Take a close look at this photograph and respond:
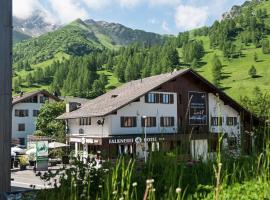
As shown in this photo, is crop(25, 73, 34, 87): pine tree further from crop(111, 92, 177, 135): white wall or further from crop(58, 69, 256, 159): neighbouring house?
crop(111, 92, 177, 135): white wall

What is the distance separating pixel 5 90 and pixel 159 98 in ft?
117

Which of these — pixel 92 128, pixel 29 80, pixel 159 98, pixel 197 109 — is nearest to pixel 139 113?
pixel 159 98

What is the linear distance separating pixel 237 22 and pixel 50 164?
162 meters

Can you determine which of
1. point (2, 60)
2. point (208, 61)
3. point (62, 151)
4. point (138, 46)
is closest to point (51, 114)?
point (62, 151)

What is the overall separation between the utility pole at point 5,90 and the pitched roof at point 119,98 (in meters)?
30.6

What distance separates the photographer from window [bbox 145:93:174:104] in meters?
40.7

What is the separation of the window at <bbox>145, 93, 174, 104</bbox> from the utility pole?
34.2 metres

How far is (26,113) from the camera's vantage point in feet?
220

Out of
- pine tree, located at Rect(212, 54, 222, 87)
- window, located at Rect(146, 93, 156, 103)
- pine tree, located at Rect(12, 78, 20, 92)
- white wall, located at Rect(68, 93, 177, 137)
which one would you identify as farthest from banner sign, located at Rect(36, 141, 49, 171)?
pine tree, located at Rect(12, 78, 20, 92)

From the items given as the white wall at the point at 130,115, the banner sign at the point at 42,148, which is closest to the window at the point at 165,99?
the white wall at the point at 130,115

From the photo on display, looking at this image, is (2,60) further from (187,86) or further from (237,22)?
(237,22)

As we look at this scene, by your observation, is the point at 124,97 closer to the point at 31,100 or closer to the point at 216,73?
the point at 31,100

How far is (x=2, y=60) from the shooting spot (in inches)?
249

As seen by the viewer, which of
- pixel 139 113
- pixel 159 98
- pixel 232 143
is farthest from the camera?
pixel 159 98
